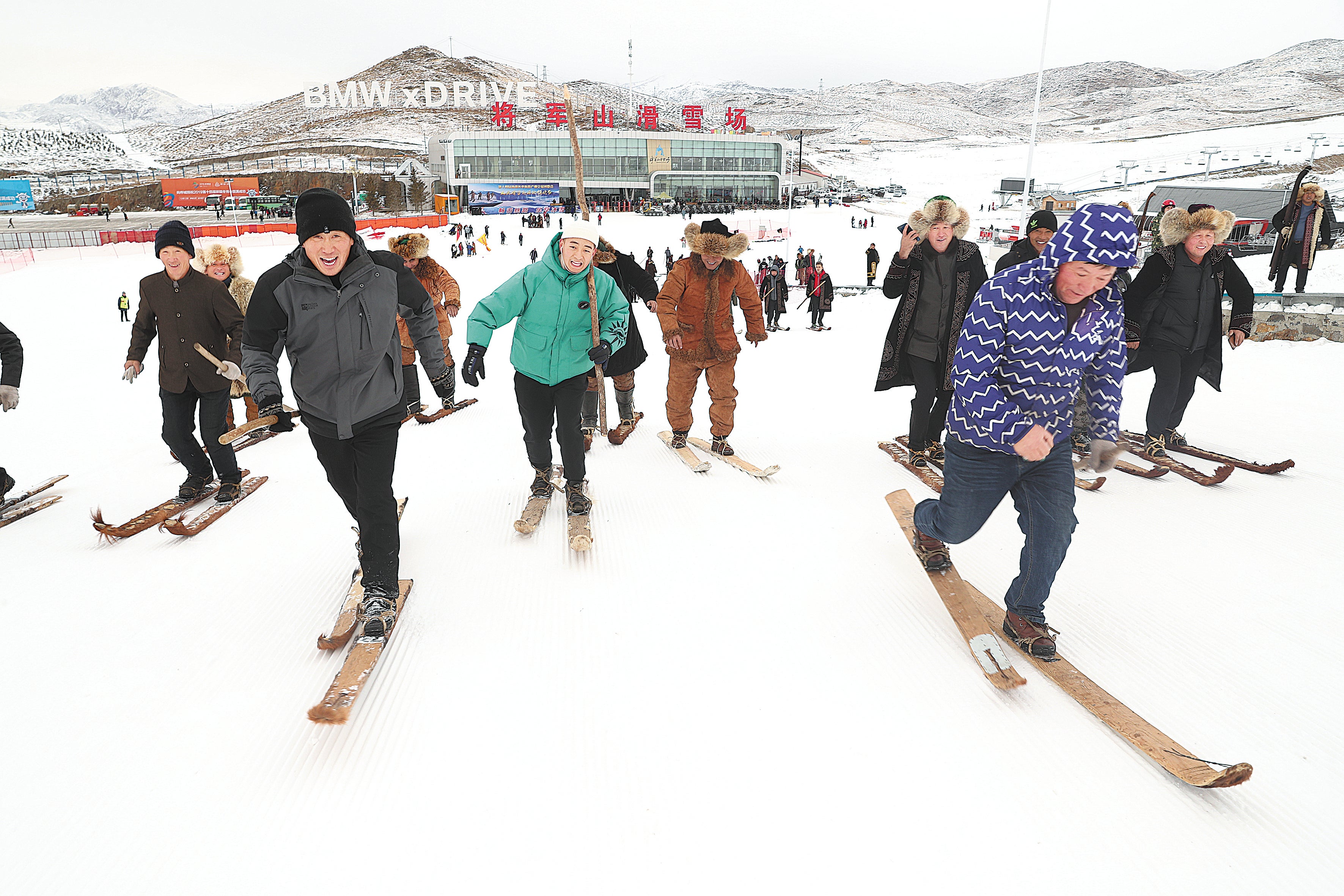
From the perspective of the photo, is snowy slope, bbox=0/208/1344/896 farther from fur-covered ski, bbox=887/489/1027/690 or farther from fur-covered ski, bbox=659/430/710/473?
fur-covered ski, bbox=659/430/710/473

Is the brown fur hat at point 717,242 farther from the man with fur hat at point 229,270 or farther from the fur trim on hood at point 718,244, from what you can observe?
the man with fur hat at point 229,270

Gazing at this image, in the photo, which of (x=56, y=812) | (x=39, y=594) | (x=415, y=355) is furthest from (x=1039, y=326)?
(x=415, y=355)

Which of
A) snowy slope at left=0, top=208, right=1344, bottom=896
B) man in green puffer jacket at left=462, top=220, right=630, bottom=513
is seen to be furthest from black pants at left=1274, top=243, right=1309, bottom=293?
man in green puffer jacket at left=462, top=220, right=630, bottom=513

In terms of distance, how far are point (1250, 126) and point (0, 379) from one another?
14359 centimetres

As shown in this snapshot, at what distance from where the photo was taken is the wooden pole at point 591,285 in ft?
12.6

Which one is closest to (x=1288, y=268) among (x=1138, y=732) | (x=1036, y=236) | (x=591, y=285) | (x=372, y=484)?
(x=1036, y=236)

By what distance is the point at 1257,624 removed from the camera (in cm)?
308

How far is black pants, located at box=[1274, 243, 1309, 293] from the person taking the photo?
9438 millimetres

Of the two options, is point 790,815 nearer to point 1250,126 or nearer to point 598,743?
point 598,743

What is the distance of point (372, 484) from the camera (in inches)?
112

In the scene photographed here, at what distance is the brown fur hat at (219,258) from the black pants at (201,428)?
198 cm

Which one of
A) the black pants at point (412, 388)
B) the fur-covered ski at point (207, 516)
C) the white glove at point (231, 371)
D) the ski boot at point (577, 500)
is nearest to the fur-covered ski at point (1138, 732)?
the ski boot at point (577, 500)

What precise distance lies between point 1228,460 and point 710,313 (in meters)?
4.09

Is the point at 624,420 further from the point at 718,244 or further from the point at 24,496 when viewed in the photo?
the point at 24,496
